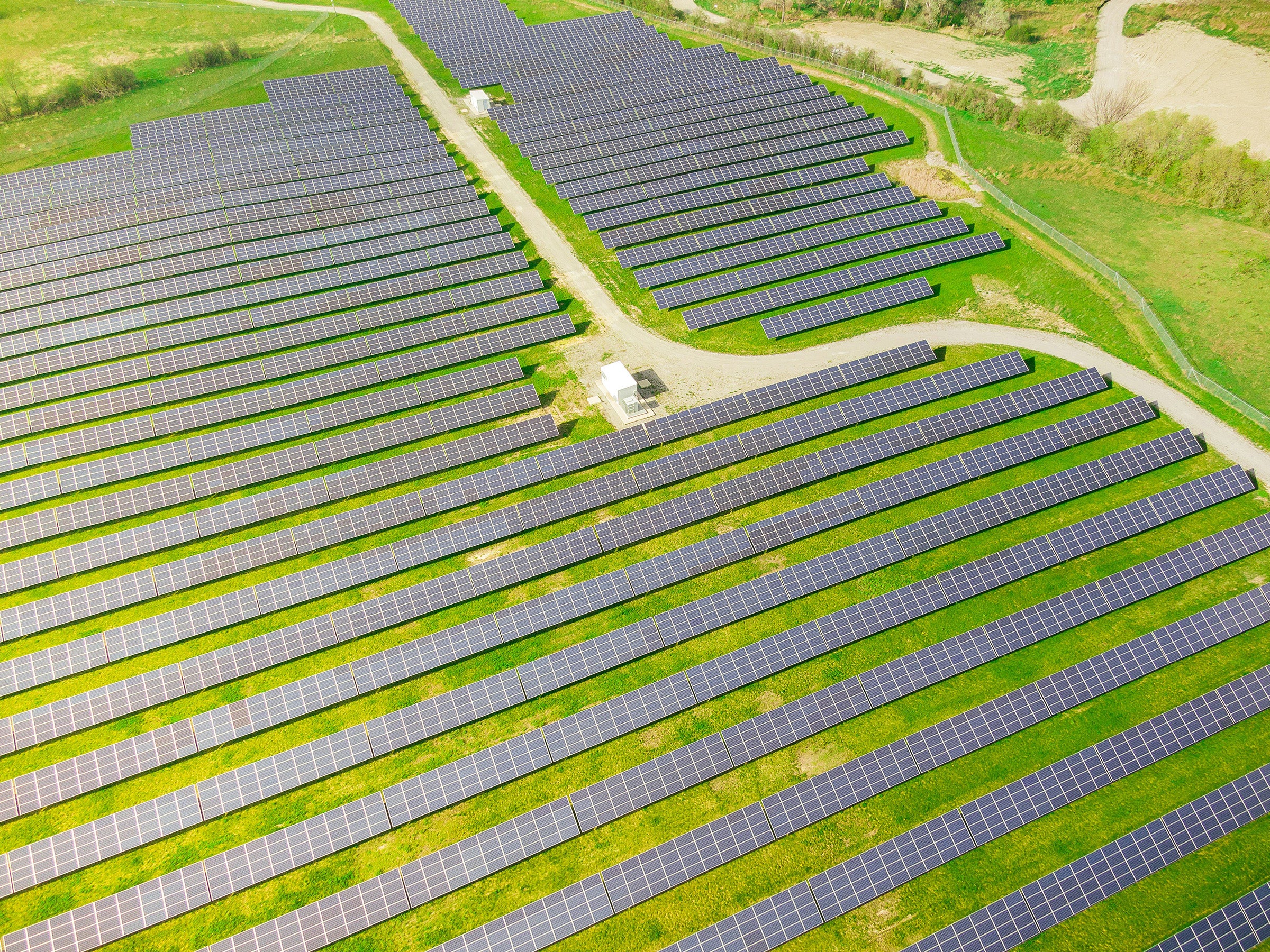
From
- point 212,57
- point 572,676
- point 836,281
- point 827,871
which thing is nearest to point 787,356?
point 836,281

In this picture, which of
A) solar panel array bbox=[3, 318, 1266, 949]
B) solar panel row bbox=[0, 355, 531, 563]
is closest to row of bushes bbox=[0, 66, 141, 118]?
solar panel row bbox=[0, 355, 531, 563]

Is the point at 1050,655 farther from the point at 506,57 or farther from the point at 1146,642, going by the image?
the point at 506,57

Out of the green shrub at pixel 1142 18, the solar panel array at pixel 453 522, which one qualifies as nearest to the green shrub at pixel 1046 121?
the solar panel array at pixel 453 522

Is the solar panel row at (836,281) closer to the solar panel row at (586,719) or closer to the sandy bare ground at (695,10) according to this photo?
the solar panel row at (586,719)

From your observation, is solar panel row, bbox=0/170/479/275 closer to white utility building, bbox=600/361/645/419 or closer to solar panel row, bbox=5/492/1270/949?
white utility building, bbox=600/361/645/419

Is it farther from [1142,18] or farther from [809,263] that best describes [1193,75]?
[809,263]

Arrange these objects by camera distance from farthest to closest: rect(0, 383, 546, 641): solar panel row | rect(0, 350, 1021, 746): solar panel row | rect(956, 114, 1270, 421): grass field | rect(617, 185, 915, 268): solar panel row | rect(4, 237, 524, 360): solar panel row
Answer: rect(617, 185, 915, 268): solar panel row
rect(4, 237, 524, 360): solar panel row
rect(956, 114, 1270, 421): grass field
rect(0, 383, 546, 641): solar panel row
rect(0, 350, 1021, 746): solar panel row

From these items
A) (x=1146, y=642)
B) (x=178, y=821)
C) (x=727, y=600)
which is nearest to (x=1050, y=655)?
(x=1146, y=642)

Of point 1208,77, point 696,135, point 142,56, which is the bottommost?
point 696,135
